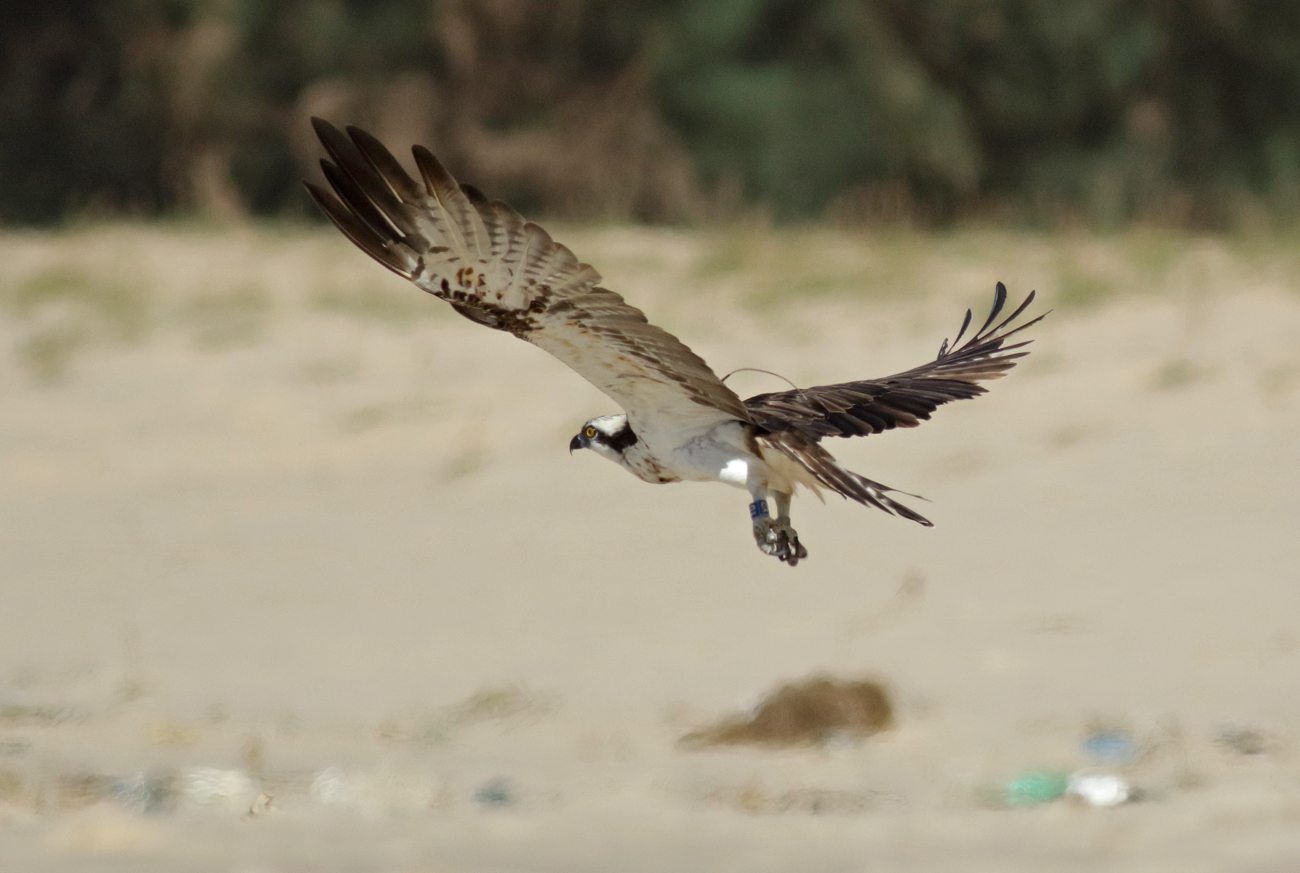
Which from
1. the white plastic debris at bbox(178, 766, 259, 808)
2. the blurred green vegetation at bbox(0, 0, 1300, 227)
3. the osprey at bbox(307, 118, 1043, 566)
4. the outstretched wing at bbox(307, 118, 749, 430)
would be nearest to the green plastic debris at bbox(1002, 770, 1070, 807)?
the white plastic debris at bbox(178, 766, 259, 808)

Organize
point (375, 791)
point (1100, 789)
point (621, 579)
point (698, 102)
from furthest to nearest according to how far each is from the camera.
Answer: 1. point (698, 102)
2. point (621, 579)
3. point (375, 791)
4. point (1100, 789)

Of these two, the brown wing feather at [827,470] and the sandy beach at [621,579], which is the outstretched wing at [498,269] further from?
the sandy beach at [621,579]

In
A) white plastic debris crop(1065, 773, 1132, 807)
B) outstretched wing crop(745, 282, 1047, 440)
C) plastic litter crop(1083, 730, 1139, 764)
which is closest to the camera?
outstretched wing crop(745, 282, 1047, 440)

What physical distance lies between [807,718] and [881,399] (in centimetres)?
242

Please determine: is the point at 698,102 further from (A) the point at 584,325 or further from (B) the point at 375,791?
(A) the point at 584,325

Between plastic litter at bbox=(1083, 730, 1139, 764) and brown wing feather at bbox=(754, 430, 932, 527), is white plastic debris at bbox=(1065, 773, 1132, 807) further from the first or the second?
brown wing feather at bbox=(754, 430, 932, 527)

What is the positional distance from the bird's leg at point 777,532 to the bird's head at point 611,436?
0.31 meters

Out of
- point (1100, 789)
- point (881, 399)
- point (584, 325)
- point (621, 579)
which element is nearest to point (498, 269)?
point (584, 325)

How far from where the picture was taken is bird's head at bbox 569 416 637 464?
3.95 meters

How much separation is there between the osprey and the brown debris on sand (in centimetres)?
256

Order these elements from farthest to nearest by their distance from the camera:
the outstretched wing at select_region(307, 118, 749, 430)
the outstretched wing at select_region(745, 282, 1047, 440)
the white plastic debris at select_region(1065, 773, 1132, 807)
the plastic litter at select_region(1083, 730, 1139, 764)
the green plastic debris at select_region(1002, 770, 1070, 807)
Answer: the plastic litter at select_region(1083, 730, 1139, 764) < the green plastic debris at select_region(1002, 770, 1070, 807) < the white plastic debris at select_region(1065, 773, 1132, 807) < the outstretched wing at select_region(745, 282, 1047, 440) < the outstretched wing at select_region(307, 118, 749, 430)

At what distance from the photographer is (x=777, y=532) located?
3.69m

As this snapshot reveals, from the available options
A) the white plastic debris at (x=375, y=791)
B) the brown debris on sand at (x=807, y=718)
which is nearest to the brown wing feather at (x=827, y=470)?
the white plastic debris at (x=375, y=791)

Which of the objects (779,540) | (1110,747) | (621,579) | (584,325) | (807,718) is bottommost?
(779,540)
